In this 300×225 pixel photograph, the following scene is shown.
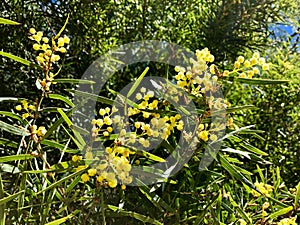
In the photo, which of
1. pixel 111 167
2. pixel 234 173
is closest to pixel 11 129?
pixel 111 167

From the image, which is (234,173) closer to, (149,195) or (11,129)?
(149,195)

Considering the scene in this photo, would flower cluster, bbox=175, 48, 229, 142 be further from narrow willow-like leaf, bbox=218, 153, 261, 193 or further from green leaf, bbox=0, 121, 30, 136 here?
green leaf, bbox=0, 121, 30, 136

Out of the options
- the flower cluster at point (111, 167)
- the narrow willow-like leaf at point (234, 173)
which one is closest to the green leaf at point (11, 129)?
the flower cluster at point (111, 167)

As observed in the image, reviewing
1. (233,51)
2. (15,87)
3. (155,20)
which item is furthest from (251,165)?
(15,87)

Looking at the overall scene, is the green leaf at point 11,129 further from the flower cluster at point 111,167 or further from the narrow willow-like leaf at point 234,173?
the narrow willow-like leaf at point 234,173

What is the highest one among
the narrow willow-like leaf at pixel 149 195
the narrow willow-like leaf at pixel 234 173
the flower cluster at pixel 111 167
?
the flower cluster at pixel 111 167

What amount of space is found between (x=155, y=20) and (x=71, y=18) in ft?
0.53

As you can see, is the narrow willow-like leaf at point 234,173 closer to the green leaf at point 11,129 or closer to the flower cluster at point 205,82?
the flower cluster at point 205,82

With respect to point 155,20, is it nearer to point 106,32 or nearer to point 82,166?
point 106,32

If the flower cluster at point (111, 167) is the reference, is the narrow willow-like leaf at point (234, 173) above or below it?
below

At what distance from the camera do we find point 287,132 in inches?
37.3

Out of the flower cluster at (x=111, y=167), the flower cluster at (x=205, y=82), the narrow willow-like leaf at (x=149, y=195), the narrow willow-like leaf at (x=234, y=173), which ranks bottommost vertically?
the narrow willow-like leaf at (x=149, y=195)

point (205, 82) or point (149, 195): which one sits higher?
point (205, 82)

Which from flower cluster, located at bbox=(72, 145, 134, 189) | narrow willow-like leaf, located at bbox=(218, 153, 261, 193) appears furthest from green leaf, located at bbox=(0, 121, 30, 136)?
narrow willow-like leaf, located at bbox=(218, 153, 261, 193)
